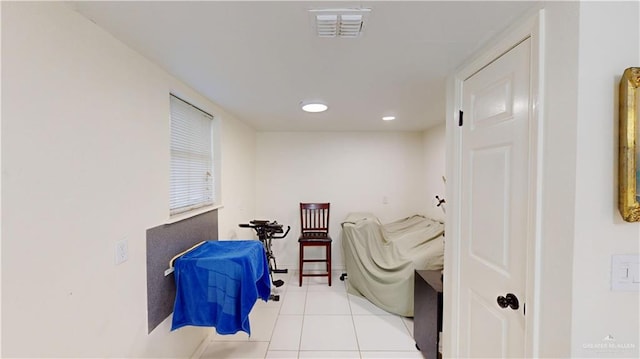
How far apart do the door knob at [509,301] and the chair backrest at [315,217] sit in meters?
2.76

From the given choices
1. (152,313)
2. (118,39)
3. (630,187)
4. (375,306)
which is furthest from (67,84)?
(375,306)

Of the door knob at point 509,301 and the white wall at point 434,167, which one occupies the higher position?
the white wall at point 434,167

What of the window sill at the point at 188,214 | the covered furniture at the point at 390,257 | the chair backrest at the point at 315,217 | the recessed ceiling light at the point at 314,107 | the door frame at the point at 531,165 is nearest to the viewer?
the door frame at the point at 531,165

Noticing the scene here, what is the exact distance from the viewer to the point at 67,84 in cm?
104

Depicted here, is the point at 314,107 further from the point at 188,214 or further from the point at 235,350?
the point at 235,350

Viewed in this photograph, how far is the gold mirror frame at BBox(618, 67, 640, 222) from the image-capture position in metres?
0.79

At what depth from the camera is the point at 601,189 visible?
844 mm

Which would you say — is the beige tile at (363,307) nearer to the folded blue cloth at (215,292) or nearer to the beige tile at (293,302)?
the beige tile at (293,302)

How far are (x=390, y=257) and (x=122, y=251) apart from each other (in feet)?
7.45

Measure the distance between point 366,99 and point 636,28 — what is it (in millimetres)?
1555

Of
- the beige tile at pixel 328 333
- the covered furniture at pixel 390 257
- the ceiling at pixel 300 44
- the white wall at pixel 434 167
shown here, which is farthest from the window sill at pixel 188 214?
the white wall at pixel 434 167

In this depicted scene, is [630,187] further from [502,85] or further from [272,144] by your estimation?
[272,144]

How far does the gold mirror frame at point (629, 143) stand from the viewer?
787 millimetres

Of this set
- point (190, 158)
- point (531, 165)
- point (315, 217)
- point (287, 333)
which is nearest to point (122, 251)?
point (190, 158)
